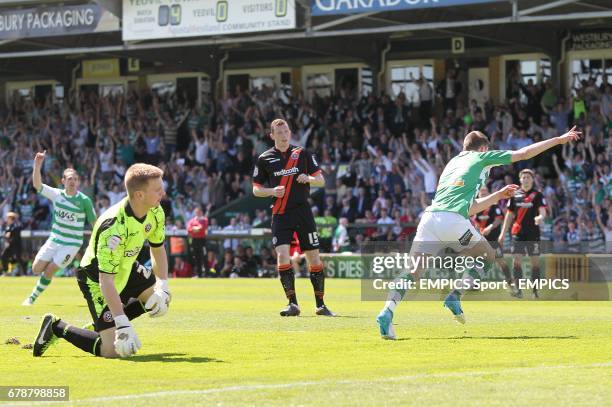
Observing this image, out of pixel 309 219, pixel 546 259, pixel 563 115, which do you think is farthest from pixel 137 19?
pixel 309 219

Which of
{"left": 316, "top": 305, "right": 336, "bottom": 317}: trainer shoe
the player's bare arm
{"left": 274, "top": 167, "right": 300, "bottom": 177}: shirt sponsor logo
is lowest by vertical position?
{"left": 316, "top": 305, "right": 336, "bottom": 317}: trainer shoe

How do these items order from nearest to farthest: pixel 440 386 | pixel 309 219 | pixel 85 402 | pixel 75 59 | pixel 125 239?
1. pixel 85 402
2. pixel 440 386
3. pixel 125 239
4. pixel 309 219
5. pixel 75 59

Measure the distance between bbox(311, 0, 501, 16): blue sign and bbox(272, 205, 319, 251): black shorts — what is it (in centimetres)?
1462

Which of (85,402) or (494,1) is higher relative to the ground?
(494,1)

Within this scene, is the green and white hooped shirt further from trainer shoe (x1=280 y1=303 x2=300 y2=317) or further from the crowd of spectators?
the crowd of spectators

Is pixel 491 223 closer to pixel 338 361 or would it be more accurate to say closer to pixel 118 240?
pixel 338 361

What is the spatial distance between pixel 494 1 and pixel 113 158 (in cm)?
1464

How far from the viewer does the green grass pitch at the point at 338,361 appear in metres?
7.71

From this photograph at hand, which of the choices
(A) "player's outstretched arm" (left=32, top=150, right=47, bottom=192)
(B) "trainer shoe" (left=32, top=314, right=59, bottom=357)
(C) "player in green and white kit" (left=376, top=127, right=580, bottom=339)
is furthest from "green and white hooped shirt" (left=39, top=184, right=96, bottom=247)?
(B) "trainer shoe" (left=32, top=314, right=59, bottom=357)

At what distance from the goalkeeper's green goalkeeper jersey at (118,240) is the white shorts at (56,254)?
29.2ft

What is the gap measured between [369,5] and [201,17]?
196 inches

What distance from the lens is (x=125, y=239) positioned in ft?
31.7

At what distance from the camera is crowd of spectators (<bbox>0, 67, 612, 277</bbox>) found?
29.7 metres

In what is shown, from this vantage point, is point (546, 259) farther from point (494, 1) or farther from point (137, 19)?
point (137, 19)
